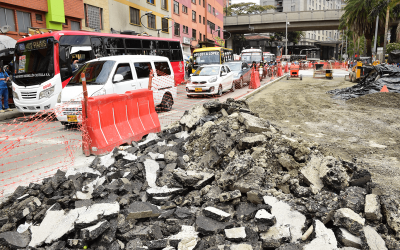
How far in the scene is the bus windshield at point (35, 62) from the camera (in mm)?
11898

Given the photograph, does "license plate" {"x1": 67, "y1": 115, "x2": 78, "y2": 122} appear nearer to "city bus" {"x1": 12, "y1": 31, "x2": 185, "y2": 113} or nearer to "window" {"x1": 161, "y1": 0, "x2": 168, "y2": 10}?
"city bus" {"x1": 12, "y1": 31, "x2": 185, "y2": 113}

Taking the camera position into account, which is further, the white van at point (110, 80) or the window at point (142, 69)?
the window at point (142, 69)

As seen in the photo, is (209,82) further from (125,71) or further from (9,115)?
(9,115)

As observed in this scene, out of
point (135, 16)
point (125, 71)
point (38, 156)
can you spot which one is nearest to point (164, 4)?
point (135, 16)

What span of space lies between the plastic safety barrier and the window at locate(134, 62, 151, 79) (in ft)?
8.68

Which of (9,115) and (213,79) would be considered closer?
(9,115)

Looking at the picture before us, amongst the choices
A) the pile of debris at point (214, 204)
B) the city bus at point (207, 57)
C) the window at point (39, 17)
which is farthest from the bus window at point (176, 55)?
the pile of debris at point (214, 204)

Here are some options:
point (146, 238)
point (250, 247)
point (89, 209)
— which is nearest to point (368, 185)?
point (250, 247)

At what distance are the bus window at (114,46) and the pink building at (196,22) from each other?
2503cm

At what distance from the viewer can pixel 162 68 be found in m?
11.5

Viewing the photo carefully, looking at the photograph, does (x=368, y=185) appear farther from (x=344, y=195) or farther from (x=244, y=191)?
(x=244, y=191)

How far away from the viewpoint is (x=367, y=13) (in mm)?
37625

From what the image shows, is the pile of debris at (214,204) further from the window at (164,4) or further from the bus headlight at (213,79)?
the window at (164,4)

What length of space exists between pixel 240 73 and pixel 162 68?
30.5 feet
